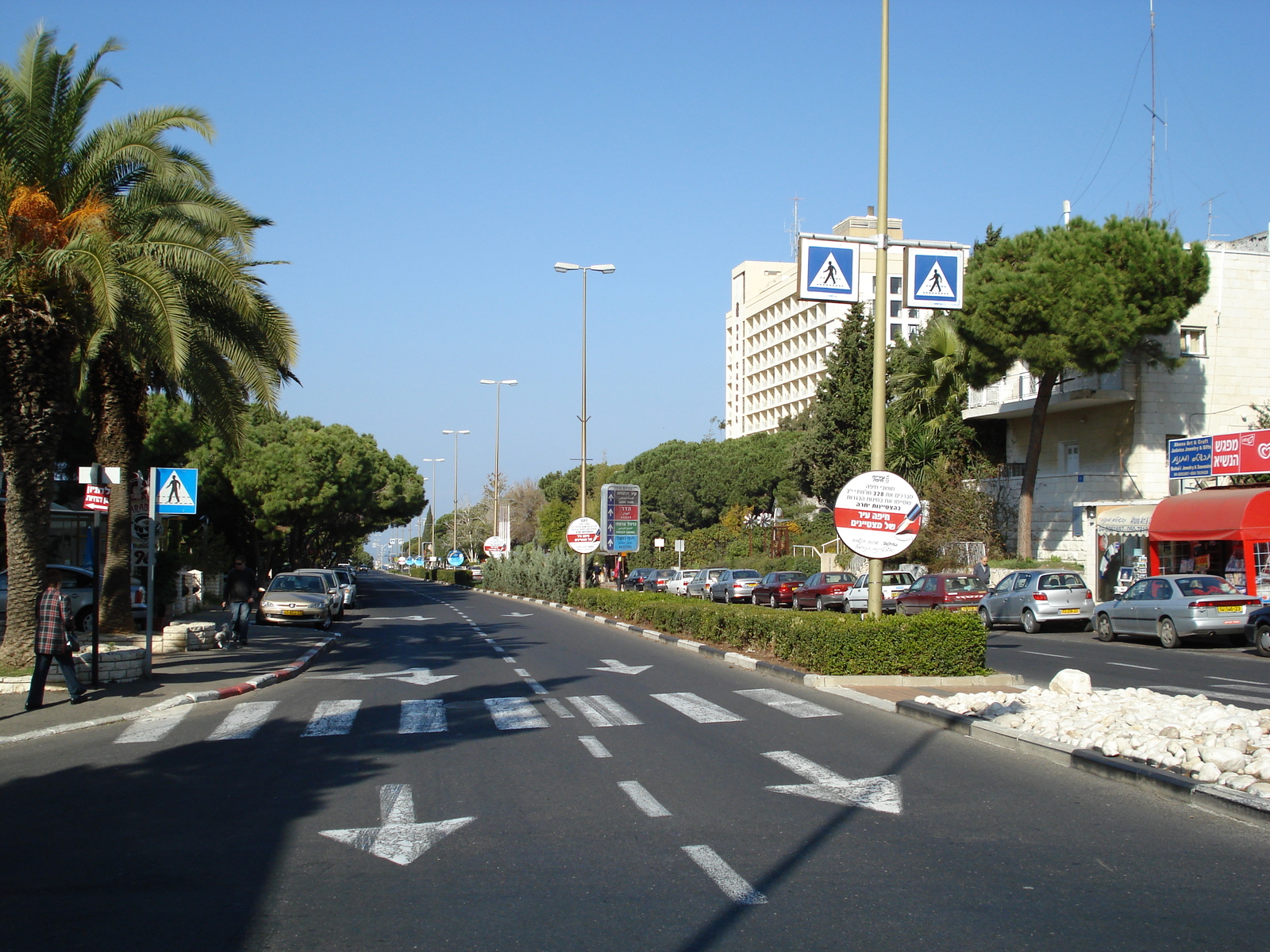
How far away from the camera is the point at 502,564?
5384 cm

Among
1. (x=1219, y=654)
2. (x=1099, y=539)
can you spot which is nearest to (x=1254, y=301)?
(x=1099, y=539)

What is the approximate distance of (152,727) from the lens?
1166 centimetres

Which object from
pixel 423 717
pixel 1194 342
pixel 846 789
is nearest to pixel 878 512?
pixel 423 717

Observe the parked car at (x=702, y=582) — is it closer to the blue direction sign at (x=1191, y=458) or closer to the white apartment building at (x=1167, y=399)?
the white apartment building at (x=1167, y=399)

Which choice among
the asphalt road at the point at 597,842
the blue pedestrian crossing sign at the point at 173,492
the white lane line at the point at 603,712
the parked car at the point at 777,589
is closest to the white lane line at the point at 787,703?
the asphalt road at the point at 597,842

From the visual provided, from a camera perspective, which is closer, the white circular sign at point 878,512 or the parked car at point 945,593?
the white circular sign at point 878,512

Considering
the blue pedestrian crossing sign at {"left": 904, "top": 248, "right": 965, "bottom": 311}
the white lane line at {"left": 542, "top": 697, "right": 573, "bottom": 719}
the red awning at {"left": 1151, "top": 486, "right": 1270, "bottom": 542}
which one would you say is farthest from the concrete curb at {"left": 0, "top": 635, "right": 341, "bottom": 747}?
the red awning at {"left": 1151, "top": 486, "right": 1270, "bottom": 542}

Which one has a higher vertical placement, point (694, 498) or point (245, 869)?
point (694, 498)

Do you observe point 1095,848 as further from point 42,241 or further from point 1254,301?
point 1254,301

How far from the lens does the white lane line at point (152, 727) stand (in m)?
10.8

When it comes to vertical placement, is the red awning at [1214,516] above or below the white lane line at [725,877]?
above

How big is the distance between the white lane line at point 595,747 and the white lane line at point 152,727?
4441 mm

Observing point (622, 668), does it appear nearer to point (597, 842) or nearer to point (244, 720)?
point (244, 720)

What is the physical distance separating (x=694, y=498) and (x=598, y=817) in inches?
2668
